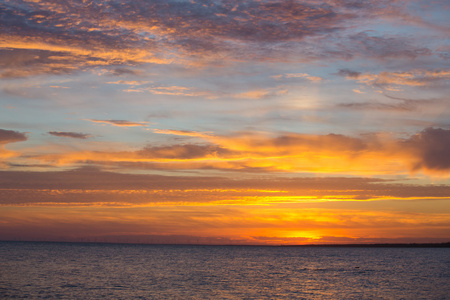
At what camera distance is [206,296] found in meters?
60.8

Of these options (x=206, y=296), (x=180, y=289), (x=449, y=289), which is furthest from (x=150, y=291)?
(x=449, y=289)

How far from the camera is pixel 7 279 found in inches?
2995

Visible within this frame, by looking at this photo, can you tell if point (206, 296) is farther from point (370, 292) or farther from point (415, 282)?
point (415, 282)

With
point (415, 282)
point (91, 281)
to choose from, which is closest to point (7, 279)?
point (91, 281)

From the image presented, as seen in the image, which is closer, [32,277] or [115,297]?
[115,297]

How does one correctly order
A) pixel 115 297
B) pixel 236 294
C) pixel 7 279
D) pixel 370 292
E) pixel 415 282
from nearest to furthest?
pixel 115 297 → pixel 236 294 → pixel 370 292 → pixel 7 279 → pixel 415 282

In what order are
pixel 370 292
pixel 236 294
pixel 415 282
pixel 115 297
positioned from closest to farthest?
pixel 115 297 → pixel 236 294 → pixel 370 292 → pixel 415 282

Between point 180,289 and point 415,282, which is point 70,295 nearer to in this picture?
point 180,289

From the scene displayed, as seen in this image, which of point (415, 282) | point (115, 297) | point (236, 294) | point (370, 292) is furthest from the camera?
point (415, 282)

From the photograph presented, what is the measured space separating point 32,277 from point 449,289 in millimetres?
Answer: 71587

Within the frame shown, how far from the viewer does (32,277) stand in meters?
80.6

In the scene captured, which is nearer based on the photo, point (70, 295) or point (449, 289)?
point (70, 295)

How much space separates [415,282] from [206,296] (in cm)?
4375

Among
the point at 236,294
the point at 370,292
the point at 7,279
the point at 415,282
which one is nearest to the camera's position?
the point at 236,294
